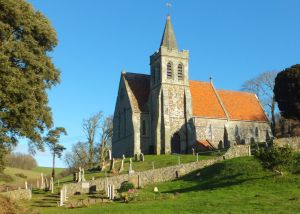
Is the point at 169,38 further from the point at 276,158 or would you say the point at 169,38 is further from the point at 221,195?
the point at 221,195

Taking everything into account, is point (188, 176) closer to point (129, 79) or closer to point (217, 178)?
point (217, 178)

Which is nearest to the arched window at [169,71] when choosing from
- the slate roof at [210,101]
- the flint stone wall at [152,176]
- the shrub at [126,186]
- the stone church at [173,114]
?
the stone church at [173,114]

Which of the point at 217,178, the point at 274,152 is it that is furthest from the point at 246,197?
the point at 217,178

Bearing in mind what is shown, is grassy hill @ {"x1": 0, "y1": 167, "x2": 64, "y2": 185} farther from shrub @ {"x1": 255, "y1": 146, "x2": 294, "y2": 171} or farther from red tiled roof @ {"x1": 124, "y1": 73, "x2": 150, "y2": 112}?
shrub @ {"x1": 255, "y1": 146, "x2": 294, "y2": 171}

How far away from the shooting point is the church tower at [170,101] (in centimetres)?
5688

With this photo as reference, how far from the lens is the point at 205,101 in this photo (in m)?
62.0

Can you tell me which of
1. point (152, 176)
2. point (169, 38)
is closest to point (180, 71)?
point (169, 38)

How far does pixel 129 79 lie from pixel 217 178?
32111 millimetres

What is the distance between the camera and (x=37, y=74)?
25.5 metres

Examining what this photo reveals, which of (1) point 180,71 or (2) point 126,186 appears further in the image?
(1) point 180,71

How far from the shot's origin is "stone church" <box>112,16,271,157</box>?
188 feet

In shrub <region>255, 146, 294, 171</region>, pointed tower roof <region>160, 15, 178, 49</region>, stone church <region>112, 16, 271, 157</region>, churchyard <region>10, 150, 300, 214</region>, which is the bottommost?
churchyard <region>10, 150, 300, 214</region>

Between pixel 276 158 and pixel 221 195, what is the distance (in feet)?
18.2

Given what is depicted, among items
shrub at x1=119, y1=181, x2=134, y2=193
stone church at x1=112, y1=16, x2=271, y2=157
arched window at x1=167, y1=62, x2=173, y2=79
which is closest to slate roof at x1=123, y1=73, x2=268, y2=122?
stone church at x1=112, y1=16, x2=271, y2=157
